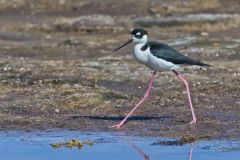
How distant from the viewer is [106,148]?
33.7 ft

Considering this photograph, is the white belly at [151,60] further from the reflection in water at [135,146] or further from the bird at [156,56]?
the reflection in water at [135,146]

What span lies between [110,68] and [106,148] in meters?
6.00

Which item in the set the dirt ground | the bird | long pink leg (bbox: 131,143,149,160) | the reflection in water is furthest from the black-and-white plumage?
long pink leg (bbox: 131,143,149,160)

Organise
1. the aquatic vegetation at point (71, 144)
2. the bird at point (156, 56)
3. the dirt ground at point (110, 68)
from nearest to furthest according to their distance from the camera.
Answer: the aquatic vegetation at point (71, 144), the bird at point (156, 56), the dirt ground at point (110, 68)

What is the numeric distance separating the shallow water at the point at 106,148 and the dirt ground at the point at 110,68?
454 mm

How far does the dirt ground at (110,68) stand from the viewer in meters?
12.2

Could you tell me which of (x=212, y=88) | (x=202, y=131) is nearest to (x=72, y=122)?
(x=202, y=131)

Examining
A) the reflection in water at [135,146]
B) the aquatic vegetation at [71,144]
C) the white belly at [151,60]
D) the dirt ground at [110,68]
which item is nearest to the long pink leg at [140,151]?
the reflection in water at [135,146]

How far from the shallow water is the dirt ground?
0.45m

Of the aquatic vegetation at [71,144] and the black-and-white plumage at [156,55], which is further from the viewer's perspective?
the black-and-white plumage at [156,55]

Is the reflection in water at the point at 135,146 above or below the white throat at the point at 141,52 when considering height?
below

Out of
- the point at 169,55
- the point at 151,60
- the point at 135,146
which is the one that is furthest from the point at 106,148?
the point at 169,55

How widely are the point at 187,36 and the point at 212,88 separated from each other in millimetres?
5721

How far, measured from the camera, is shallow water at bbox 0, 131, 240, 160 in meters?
9.77
